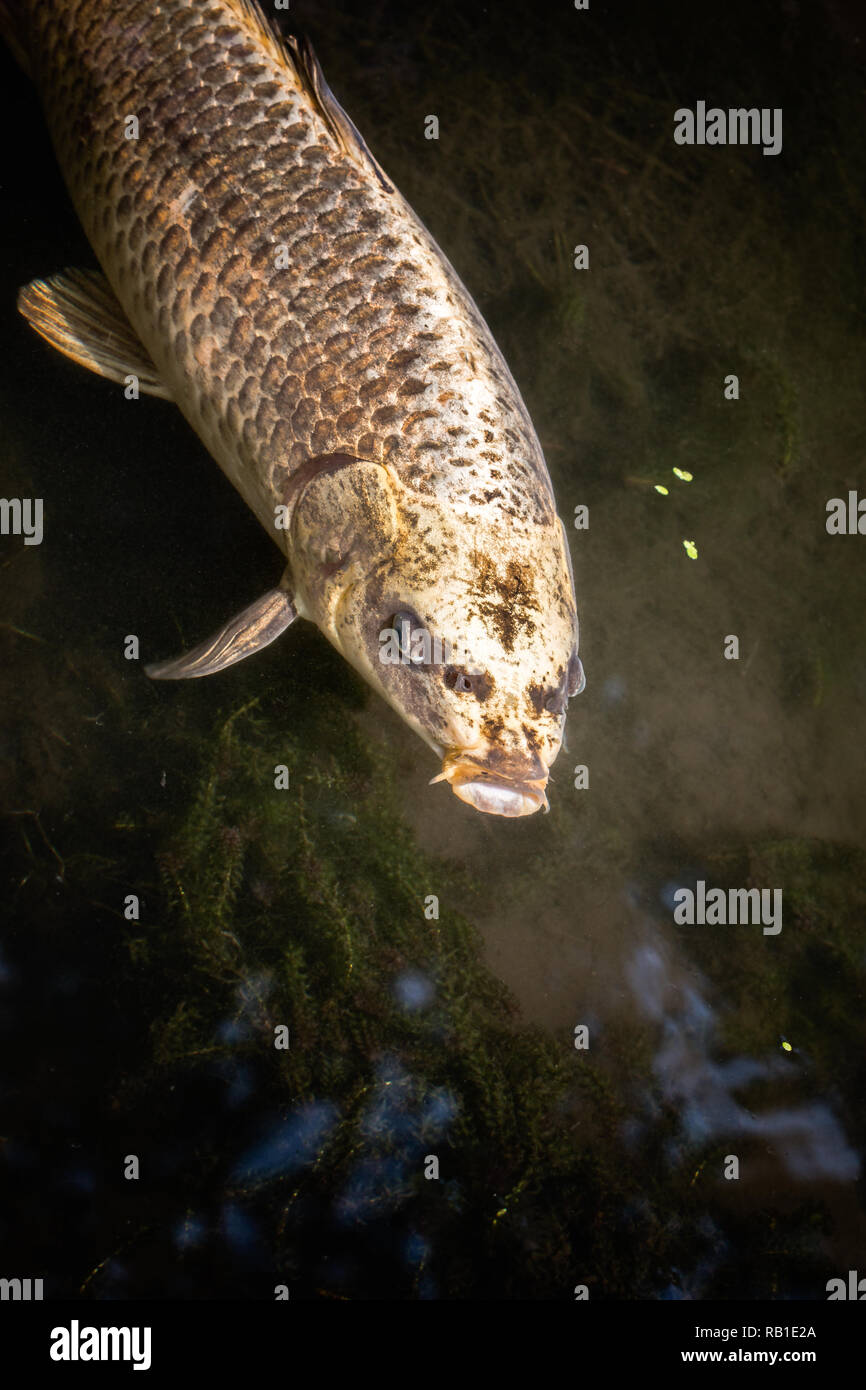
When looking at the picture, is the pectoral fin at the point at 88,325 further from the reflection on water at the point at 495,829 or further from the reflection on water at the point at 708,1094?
the reflection on water at the point at 708,1094

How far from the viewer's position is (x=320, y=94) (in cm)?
335

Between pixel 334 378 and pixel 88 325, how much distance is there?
1.56 m

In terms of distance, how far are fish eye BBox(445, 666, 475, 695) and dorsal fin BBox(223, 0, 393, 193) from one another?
1949 millimetres

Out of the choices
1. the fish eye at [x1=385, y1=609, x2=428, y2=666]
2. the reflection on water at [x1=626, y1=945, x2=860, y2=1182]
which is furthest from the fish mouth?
the reflection on water at [x1=626, y1=945, x2=860, y2=1182]

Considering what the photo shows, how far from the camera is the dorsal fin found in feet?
11.0

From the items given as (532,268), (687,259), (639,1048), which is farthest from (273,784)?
(687,259)

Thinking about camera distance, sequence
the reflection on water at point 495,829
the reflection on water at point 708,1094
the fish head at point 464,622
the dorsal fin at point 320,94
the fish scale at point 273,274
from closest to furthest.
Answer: the fish head at point 464,622, the fish scale at point 273,274, the dorsal fin at point 320,94, the reflection on water at point 495,829, the reflection on water at point 708,1094

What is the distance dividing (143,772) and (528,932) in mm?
1899

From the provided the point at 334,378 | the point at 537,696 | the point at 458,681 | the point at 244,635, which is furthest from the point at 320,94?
the point at 537,696

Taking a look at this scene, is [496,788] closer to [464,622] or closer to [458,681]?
[458,681]

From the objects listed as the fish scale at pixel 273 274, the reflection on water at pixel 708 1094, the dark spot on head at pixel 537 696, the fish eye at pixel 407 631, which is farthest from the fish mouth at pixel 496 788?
the reflection on water at pixel 708 1094

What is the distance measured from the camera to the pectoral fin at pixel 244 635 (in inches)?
140

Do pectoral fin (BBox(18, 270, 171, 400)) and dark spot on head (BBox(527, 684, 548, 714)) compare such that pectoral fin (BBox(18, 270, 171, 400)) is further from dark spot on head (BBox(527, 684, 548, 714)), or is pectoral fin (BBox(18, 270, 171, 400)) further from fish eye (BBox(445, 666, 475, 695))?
dark spot on head (BBox(527, 684, 548, 714))

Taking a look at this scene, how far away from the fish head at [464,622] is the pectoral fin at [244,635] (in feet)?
1.54
